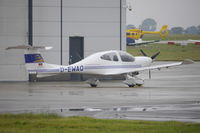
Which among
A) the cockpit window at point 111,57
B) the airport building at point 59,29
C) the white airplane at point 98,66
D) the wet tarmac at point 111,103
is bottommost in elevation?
the wet tarmac at point 111,103

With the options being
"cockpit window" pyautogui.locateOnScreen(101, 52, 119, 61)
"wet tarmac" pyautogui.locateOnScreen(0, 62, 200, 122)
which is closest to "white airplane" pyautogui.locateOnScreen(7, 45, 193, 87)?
"cockpit window" pyautogui.locateOnScreen(101, 52, 119, 61)

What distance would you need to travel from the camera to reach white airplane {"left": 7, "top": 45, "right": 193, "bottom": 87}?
87.0ft

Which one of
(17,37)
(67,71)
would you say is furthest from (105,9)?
(67,71)

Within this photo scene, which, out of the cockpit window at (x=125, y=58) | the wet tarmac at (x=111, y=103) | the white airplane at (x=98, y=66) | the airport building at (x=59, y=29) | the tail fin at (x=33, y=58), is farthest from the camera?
the airport building at (x=59, y=29)

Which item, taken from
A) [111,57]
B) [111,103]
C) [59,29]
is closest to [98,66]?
[111,57]

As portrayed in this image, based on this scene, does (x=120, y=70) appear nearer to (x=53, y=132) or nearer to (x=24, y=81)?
(x=24, y=81)

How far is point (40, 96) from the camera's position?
2205cm

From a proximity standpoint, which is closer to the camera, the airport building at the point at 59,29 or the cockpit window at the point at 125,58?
the cockpit window at the point at 125,58

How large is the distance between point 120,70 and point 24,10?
7.66 metres

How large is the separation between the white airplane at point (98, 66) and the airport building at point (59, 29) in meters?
4.90

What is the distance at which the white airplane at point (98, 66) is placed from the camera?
26.5 meters

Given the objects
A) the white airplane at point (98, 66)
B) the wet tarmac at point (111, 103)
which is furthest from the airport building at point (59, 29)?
the wet tarmac at point (111, 103)

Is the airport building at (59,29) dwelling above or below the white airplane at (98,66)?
above

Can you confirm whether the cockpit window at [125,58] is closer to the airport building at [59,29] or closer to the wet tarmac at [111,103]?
the wet tarmac at [111,103]
